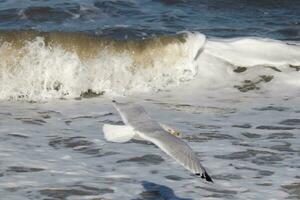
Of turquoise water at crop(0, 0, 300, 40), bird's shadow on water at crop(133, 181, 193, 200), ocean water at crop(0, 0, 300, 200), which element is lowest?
bird's shadow on water at crop(133, 181, 193, 200)

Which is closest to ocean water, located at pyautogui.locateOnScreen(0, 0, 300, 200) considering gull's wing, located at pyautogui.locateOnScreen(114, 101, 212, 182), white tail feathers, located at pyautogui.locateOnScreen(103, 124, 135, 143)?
gull's wing, located at pyautogui.locateOnScreen(114, 101, 212, 182)

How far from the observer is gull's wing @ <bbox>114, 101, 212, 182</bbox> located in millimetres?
4250

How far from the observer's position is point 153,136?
15.6 feet

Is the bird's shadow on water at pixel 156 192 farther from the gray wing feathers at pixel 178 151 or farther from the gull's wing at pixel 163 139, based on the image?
the gray wing feathers at pixel 178 151

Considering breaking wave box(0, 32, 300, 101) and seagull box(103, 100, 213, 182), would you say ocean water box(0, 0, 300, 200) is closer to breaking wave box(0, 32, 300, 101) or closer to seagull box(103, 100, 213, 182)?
breaking wave box(0, 32, 300, 101)

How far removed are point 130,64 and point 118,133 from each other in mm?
6147

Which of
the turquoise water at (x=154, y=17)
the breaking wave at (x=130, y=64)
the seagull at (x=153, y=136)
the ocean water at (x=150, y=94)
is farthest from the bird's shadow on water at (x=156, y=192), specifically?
the turquoise water at (x=154, y=17)

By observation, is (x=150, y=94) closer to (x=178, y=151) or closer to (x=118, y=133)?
(x=118, y=133)

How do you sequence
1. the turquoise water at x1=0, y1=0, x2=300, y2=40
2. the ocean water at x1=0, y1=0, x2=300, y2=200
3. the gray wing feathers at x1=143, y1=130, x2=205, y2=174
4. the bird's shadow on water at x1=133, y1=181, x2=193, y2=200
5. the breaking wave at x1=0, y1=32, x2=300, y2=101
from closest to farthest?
the gray wing feathers at x1=143, y1=130, x2=205, y2=174 → the bird's shadow on water at x1=133, y1=181, x2=193, y2=200 → the ocean water at x1=0, y1=0, x2=300, y2=200 → the breaking wave at x1=0, y1=32, x2=300, y2=101 → the turquoise water at x1=0, y1=0, x2=300, y2=40

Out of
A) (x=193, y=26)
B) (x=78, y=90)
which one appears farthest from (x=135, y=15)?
(x=78, y=90)

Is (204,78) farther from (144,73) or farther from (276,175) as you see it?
(276,175)

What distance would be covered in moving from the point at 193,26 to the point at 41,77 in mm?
3667

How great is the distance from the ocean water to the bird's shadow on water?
14 mm

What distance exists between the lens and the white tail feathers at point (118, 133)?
15.3 ft
